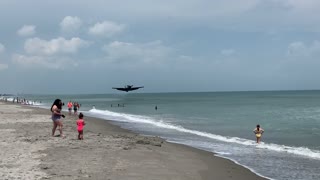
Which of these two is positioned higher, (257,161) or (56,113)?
(56,113)

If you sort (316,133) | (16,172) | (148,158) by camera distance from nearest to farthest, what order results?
(16,172)
(148,158)
(316,133)

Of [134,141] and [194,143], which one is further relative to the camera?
[194,143]

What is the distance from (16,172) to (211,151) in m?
10.3

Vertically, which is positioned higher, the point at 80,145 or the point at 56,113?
the point at 56,113

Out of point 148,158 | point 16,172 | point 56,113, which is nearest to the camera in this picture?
point 16,172

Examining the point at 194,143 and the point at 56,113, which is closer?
the point at 56,113

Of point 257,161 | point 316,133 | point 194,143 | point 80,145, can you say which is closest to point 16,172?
point 80,145

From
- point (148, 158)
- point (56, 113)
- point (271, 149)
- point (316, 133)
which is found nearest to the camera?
point (148, 158)

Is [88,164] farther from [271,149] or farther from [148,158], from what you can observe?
[271,149]

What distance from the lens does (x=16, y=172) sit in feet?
34.3

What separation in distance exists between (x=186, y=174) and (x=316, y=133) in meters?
21.2

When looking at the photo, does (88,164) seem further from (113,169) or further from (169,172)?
(169,172)

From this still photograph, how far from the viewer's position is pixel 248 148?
20.8 metres

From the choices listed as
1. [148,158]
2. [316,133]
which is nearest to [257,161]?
[148,158]
